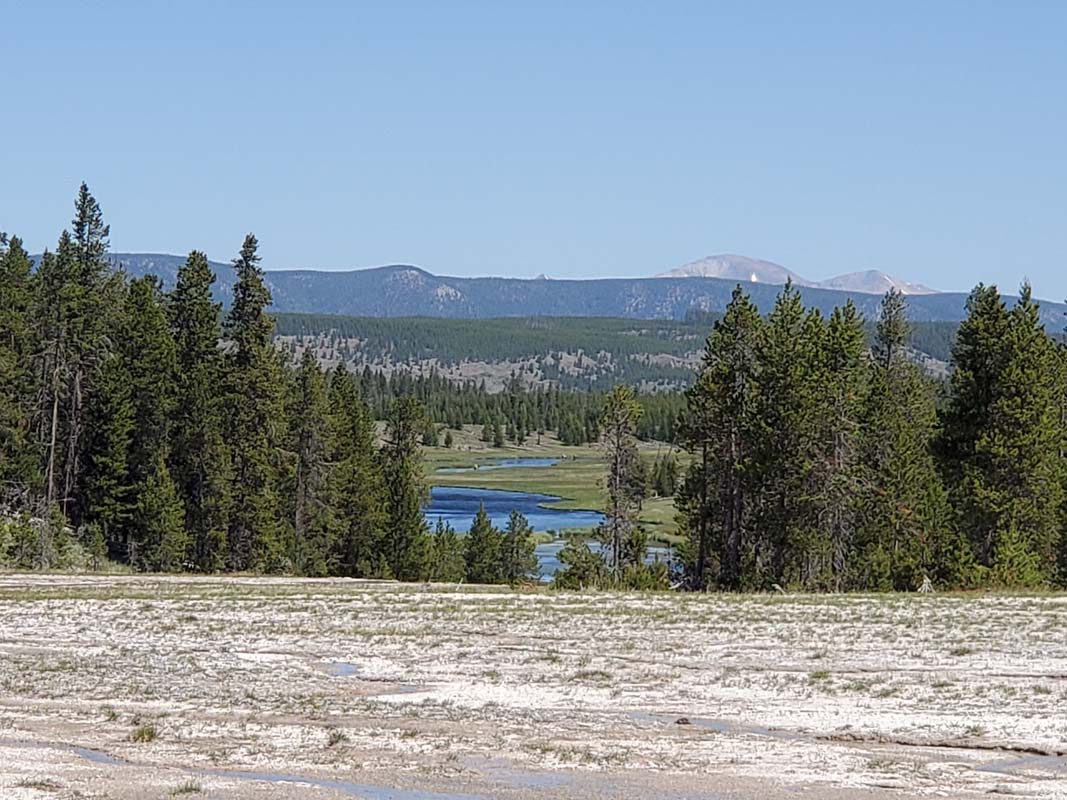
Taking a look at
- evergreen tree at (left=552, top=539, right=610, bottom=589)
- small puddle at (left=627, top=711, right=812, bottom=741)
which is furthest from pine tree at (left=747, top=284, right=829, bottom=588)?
small puddle at (left=627, top=711, right=812, bottom=741)

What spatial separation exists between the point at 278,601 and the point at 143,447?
109 feet

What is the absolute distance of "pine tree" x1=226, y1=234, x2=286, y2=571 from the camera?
65.4 metres

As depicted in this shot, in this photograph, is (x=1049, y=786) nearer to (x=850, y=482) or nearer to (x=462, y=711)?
(x=462, y=711)

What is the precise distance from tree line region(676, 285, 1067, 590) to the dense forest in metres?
0.10

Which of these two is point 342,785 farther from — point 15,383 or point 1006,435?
point 15,383

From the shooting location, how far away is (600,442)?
69688mm

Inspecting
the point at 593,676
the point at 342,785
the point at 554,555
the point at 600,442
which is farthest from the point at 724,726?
the point at 554,555

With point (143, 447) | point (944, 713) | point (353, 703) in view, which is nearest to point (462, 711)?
point (353, 703)

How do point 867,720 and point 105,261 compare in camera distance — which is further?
point 105,261

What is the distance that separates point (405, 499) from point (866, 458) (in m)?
25.3

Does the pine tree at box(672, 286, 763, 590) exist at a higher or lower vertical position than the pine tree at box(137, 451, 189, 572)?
higher

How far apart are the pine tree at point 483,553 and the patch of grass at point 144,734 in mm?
65275

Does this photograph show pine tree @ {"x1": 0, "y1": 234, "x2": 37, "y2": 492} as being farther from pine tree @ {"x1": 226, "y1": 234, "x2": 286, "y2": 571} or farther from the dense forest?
pine tree @ {"x1": 226, "y1": 234, "x2": 286, "y2": 571}

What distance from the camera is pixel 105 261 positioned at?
90.8m
